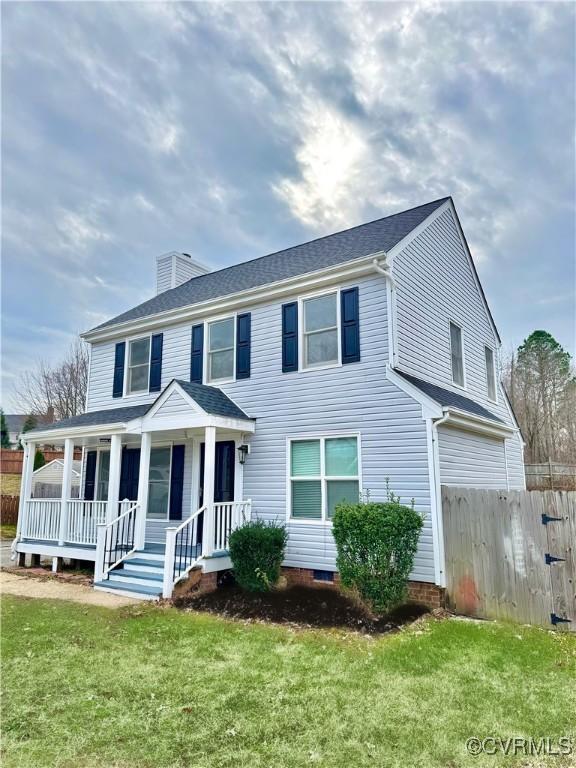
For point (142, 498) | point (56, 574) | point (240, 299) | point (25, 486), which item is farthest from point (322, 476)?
point (25, 486)

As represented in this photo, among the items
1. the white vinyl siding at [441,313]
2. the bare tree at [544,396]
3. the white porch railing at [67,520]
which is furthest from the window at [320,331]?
the bare tree at [544,396]

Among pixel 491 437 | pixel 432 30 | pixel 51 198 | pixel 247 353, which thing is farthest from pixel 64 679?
pixel 51 198

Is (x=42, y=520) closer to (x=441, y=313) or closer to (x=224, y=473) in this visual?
(x=224, y=473)

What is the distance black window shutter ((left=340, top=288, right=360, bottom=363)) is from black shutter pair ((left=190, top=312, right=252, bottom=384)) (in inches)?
92.0

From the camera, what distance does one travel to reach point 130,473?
1147 centimetres

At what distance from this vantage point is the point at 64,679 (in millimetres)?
4426

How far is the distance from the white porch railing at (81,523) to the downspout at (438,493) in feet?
24.1

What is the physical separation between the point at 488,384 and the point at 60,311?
23.5 m

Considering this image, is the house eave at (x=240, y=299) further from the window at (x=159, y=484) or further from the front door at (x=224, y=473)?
the window at (x=159, y=484)

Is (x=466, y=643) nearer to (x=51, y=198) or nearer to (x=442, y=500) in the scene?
(x=442, y=500)

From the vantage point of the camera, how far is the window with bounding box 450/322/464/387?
10.6 meters

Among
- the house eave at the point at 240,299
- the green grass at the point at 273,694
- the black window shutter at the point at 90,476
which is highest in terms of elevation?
the house eave at the point at 240,299

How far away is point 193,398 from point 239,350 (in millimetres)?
1794

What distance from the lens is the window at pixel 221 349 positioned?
10.3 metres
